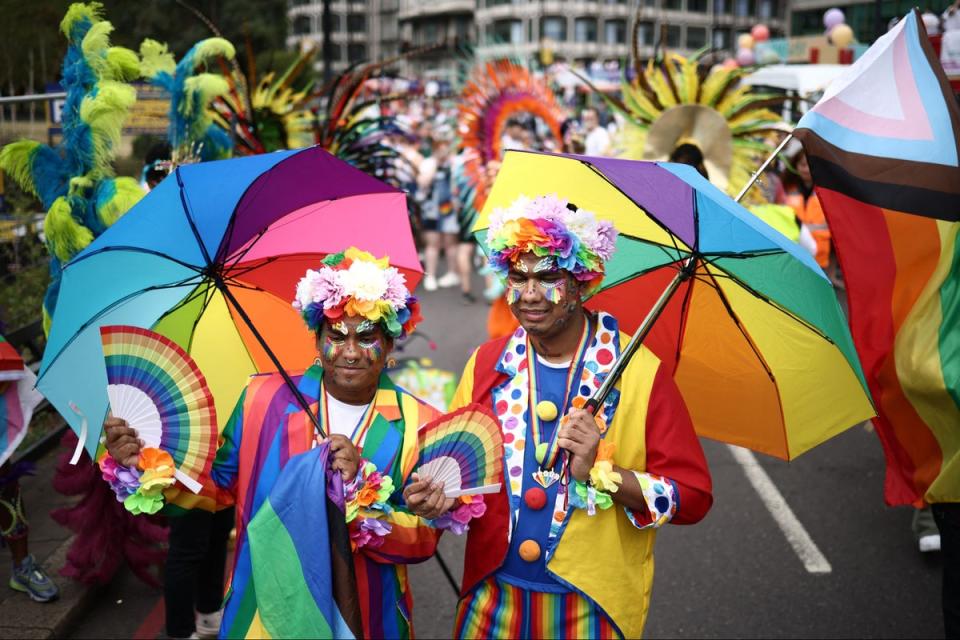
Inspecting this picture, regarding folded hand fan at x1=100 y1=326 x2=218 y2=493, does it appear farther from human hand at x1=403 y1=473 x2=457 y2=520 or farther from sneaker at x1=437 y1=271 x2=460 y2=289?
sneaker at x1=437 y1=271 x2=460 y2=289

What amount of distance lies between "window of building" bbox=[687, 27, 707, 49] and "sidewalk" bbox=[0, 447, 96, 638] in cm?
8445

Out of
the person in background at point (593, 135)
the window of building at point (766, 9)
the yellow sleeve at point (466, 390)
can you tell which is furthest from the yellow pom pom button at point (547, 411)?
the window of building at point (766, 9)

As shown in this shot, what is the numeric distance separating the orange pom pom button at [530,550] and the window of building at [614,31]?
81480mm

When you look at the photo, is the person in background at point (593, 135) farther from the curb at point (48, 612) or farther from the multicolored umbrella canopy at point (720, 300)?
the multicolored umbrella canopy at point (720, 300)

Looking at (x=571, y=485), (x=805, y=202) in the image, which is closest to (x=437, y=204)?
(x=805, y=202)

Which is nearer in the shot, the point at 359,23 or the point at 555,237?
the point at 555,237

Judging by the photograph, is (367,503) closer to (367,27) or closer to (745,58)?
(745,58)

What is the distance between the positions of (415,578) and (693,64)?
381 centimetres

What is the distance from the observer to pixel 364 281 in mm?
2625

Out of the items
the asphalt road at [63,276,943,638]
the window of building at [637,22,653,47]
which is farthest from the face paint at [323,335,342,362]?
the window of building at [637,22,653,47]

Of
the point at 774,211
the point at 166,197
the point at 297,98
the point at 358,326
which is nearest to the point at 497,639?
the point at 358,326

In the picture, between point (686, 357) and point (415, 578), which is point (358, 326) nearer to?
point (686, 357)

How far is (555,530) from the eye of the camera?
2.71 m

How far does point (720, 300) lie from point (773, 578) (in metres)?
2.48
